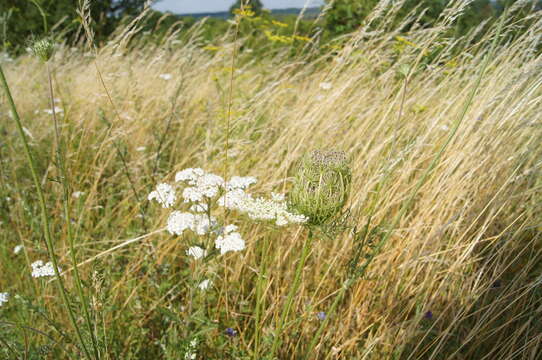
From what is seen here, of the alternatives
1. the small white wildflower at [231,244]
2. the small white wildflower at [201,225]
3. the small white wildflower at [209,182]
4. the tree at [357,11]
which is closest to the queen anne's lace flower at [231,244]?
the small white wildflower at [231,244]

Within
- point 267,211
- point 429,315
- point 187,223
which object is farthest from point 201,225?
point 429,315

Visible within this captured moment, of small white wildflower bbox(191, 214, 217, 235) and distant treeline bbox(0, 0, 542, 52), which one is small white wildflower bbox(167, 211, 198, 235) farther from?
distant treeline bbox(0, 0, 542, 52)

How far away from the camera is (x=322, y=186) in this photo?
1020 mm

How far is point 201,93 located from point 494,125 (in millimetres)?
2707

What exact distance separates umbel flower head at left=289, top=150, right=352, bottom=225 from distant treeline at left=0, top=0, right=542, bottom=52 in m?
0.64

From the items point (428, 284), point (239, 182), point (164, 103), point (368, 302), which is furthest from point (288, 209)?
point (164, 103)

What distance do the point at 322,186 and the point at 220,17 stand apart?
7.44 meters

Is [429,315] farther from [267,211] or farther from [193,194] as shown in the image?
[193,194]

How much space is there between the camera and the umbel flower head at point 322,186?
1.01 m

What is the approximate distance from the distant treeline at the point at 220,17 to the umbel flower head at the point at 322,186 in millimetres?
639

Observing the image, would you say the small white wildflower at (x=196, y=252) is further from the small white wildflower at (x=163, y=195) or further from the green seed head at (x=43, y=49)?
the green seed head at (x=43, y=49)

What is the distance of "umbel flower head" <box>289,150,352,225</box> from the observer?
1.01 m

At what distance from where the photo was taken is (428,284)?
1667mm

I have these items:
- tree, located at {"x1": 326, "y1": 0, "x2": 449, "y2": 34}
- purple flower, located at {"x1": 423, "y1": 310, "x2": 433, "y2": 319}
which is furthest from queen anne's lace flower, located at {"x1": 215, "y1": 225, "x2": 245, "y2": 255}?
tree, located at {"x1": 326, "y1": 0, "x2": 449, "y2": 34}
